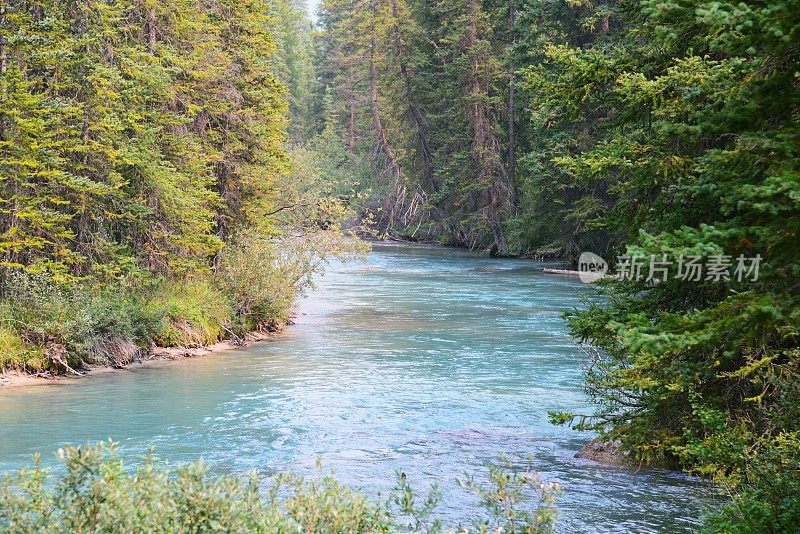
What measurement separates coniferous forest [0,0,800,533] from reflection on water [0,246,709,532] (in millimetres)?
726

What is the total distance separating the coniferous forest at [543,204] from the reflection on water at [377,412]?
73 cm

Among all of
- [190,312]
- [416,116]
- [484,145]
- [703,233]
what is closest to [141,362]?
[190,312]

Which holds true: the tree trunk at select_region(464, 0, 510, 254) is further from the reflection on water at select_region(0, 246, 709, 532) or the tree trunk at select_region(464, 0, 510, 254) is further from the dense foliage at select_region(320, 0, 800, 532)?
the dense foliage at select_region(320, 0, 800, 532)

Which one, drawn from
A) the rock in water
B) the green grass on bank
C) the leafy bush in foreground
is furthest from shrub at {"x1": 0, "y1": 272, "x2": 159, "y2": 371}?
the leafy bush in foreground

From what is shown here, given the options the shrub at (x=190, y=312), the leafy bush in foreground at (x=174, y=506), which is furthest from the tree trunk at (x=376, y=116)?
the leafy bush in foreground at (x=174, y=506)

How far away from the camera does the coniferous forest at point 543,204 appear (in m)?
5.45

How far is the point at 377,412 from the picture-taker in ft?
47.3

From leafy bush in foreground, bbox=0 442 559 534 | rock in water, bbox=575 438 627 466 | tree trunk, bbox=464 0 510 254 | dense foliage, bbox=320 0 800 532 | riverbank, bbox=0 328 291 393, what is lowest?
riverbank, bbox=0 328 291 393

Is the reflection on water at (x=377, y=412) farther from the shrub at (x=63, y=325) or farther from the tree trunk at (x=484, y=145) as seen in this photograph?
the tree trunk at (x=484, y=145)

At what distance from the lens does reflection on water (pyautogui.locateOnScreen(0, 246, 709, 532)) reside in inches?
416

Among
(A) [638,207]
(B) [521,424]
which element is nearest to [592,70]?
(A) [638,207]

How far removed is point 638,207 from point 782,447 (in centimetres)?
289

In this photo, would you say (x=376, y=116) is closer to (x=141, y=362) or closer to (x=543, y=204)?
(x=543, y=204)

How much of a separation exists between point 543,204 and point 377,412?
87.9 feet
